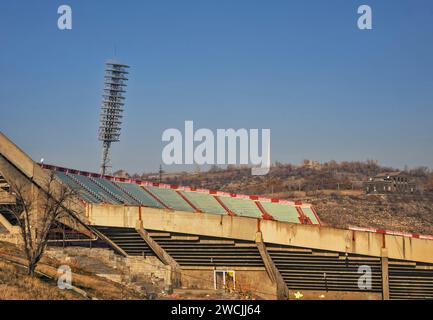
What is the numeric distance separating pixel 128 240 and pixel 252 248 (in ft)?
29.4

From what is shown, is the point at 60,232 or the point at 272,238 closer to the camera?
the point at 272,238

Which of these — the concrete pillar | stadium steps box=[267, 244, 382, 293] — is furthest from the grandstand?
the concrete pillar

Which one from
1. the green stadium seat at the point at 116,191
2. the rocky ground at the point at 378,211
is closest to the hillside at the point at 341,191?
the rocky ground at the point at 378,211

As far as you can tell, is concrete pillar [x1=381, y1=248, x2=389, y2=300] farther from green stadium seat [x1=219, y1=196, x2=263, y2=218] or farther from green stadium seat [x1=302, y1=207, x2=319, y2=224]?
green stadium seat [x1=302, y1=207, x2=319, y2=224]

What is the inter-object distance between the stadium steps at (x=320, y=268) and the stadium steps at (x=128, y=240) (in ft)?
29.8

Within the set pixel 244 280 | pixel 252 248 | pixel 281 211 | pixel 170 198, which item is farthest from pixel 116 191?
pixel 252 248

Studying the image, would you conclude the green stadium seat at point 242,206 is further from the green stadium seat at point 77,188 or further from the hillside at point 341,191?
the hillside at point 341,191

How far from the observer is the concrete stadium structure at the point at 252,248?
4253 centimetres

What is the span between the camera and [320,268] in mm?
44562

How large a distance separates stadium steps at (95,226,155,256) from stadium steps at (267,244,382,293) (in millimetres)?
9097
